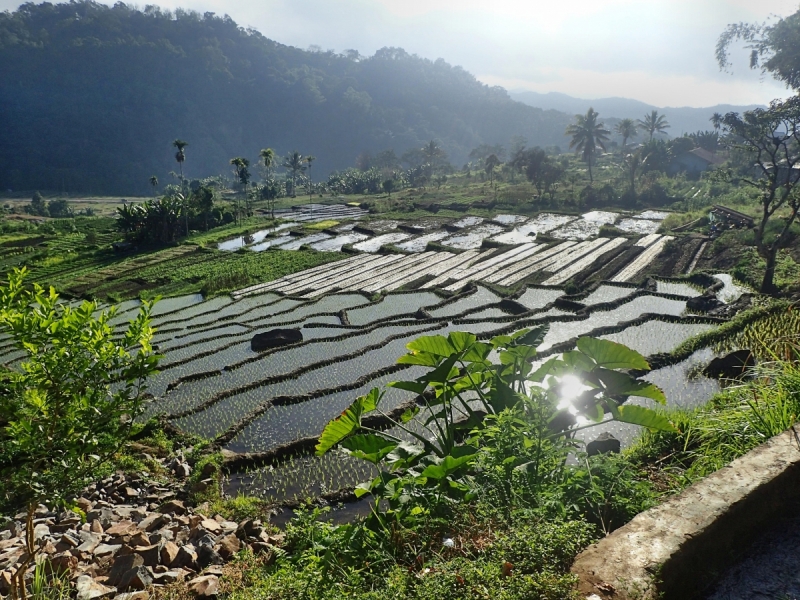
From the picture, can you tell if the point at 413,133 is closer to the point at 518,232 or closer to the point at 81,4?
the point at 81,4

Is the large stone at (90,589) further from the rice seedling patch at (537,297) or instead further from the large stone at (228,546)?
the rice seedling patch at (537,297)

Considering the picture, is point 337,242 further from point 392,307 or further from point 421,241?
point 392,307

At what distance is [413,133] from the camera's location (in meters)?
167

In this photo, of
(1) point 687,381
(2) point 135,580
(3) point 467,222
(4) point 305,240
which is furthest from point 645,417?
(3) point 467,222

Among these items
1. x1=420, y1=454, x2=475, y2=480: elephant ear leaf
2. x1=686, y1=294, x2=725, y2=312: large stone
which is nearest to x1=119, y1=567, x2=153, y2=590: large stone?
x1=420, y1=454, x2=475, y2=480: elephant ear leaf

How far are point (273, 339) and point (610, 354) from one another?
12.2m

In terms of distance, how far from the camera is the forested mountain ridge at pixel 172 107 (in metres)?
104

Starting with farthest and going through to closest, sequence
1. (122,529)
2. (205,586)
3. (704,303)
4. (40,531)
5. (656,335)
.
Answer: (704,303), (656,335), (122,529), (40,531), (205,586)

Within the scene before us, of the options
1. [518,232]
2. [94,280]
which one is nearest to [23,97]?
[94,280]

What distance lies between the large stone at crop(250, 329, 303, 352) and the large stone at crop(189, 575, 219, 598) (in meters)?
10.7

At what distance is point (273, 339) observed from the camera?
1525cm

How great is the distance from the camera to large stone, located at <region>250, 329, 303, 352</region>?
15180mm

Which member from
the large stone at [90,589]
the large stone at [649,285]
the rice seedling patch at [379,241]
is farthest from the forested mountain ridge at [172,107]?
the large stone at [90,589]

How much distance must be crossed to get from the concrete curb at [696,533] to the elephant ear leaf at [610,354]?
123cm
